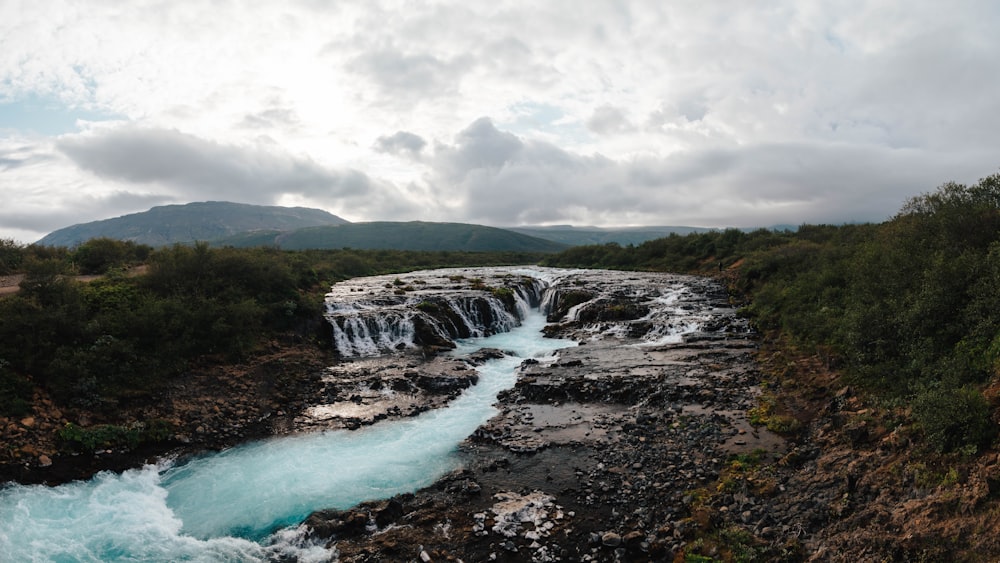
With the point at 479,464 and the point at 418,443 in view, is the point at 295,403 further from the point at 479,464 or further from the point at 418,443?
the point at 479,464

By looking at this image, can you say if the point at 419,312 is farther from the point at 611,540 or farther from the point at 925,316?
the point at 925,316

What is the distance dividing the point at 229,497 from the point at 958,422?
18089 mm

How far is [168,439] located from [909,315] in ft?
81.5

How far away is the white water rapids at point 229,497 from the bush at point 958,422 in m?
12.0

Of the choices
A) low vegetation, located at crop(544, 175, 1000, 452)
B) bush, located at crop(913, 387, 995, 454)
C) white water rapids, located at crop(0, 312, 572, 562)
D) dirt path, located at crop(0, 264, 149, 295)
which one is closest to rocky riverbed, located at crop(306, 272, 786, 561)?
white water rapids, located at crop(0, 312, 572, 562)

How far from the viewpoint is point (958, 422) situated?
30.2 feet

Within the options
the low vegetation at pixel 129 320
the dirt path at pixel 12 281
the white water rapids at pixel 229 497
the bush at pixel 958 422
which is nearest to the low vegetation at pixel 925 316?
the bush at pixel 958 422

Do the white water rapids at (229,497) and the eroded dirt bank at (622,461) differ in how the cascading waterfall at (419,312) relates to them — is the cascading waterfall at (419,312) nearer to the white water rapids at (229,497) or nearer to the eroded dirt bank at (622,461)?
the eroded dirt bank at (622,461)

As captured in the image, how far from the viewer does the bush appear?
29.1 feet

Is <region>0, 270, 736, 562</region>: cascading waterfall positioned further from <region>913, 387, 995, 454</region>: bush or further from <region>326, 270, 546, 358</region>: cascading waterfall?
<region>913, 387, 995, 454</region>: bush

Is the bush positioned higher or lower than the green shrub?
higher

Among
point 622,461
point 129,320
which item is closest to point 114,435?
point 129,320

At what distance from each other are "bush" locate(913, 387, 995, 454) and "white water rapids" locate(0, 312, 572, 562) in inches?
472

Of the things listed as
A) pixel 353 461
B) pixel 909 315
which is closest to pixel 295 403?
pixel 353 461
